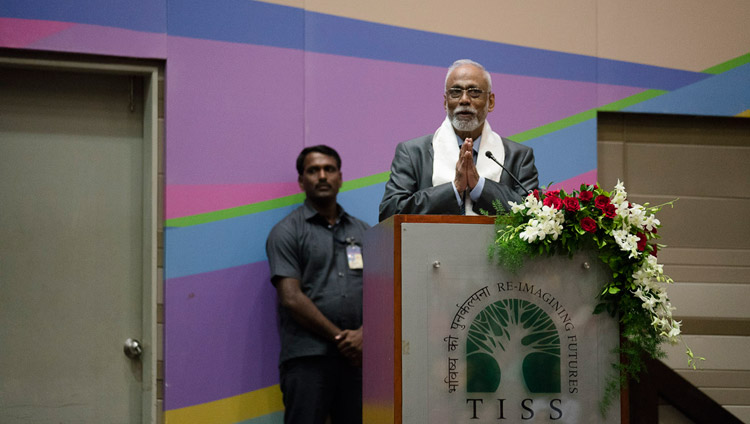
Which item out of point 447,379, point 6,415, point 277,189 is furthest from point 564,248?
point 6,415

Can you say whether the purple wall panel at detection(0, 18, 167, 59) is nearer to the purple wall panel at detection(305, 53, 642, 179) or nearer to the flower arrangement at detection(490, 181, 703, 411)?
the purple wall panel at detection(305, 53, 642, 179)

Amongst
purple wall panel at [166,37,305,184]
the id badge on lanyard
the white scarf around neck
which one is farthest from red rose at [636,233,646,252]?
purple wall panel at [166,37,305,184]

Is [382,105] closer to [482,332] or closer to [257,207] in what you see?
[257,207]

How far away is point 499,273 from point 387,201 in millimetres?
544

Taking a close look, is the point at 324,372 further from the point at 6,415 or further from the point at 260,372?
the point at 6,415

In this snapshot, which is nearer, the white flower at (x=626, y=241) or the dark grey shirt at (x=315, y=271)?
the white flower at (x=626, y=241)

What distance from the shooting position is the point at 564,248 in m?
2.23

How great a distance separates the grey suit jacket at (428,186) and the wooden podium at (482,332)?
0.85 feet

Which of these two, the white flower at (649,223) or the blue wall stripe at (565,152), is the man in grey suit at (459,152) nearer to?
the white flower at (649,223)

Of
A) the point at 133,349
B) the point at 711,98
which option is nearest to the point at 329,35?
the point at 133,349

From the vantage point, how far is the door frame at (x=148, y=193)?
3844 mm

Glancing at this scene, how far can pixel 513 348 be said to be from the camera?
2.19 meters

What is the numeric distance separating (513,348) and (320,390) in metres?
1.67

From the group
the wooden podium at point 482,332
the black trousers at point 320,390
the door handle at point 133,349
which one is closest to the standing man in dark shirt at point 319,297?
the black trousers at point 320,390
